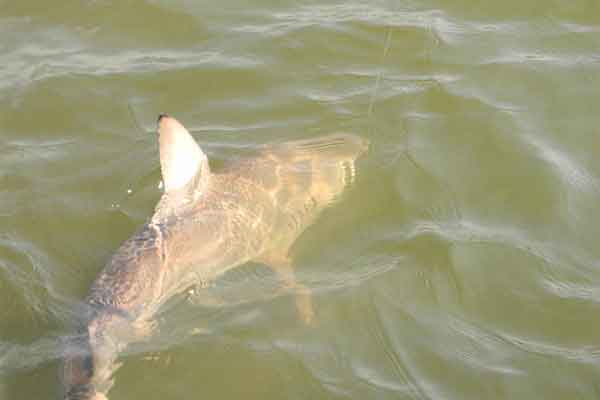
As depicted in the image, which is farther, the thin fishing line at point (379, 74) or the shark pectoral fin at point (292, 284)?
the thin fishing line at point (379, 74)

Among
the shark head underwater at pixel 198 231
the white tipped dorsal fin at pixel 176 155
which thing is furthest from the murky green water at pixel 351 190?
the white tipped dorsal fin at pixel 176 155

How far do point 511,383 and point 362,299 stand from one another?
1117 millimetres

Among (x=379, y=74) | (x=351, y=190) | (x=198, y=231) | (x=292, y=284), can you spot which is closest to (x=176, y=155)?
(x=198, y=231)

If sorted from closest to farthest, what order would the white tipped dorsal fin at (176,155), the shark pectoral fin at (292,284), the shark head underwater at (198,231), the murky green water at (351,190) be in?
the shark head underwater at (198,231) → the murky green water at (351,190) → the shark pectoral fin at (292,284) → the white tipped dorsal fin at (176,155)

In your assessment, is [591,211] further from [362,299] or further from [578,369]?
[362,299]

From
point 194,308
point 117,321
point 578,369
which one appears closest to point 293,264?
point 194,308

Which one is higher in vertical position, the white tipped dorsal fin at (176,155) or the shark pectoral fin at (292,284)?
the white tipped dorsal fin at (176,155)

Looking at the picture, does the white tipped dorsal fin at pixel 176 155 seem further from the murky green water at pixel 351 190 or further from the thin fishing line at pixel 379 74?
the thin fishing line at pixel 379 74

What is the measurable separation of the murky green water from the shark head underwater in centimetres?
14

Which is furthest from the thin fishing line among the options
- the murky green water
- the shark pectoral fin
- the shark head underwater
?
the shark pectoral fin

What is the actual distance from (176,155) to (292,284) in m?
1.20

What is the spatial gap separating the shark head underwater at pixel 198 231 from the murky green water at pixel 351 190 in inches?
5.5

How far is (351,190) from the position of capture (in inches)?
244

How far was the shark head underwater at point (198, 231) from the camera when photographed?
448 cm
